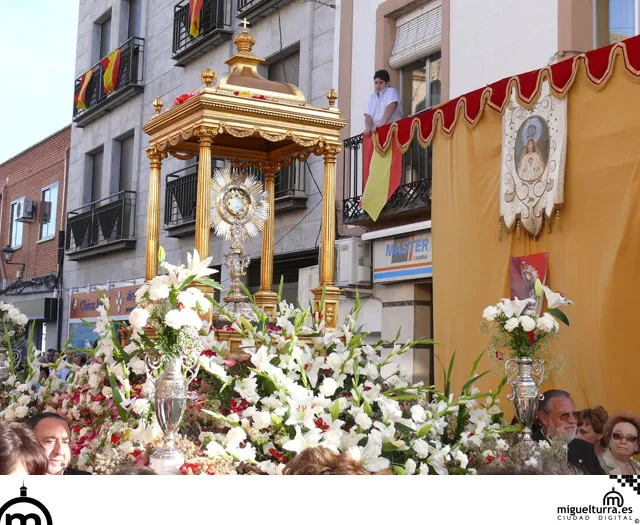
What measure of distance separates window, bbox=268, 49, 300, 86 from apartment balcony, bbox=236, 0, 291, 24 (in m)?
0.65

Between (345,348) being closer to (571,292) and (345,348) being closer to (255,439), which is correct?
(255,439)

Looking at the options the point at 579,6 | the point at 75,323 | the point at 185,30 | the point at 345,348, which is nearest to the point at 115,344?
the point at 345,348

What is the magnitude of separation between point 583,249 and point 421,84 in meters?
4.59

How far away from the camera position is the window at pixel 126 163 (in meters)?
16.7

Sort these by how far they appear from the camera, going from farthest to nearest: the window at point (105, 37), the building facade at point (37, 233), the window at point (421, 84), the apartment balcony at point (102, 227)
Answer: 1. the building facade at point (37, 233)
2. the window at point (105, 37)
3. the apartment balcony at point (102, 227)
4. the window at point (421, 84)

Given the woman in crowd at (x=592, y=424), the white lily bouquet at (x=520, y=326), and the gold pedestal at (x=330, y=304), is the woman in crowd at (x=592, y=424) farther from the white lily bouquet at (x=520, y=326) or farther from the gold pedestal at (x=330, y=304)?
the gold pedestal at (x=330, y=304)

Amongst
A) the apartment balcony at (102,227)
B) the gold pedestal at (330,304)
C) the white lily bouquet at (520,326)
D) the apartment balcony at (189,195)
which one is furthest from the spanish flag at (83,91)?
A: the white lily bouquet at (520,326)

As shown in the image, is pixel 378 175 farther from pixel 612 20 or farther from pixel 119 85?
pixel 119 85

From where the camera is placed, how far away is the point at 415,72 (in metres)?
10.4

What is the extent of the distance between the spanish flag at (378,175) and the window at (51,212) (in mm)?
12292

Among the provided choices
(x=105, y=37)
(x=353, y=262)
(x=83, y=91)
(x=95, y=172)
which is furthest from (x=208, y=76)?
(x=105, y=37)

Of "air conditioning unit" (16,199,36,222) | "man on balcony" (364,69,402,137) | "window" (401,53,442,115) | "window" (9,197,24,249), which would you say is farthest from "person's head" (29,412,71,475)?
"window" (9,197,24,249)

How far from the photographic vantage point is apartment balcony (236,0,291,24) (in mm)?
11961
